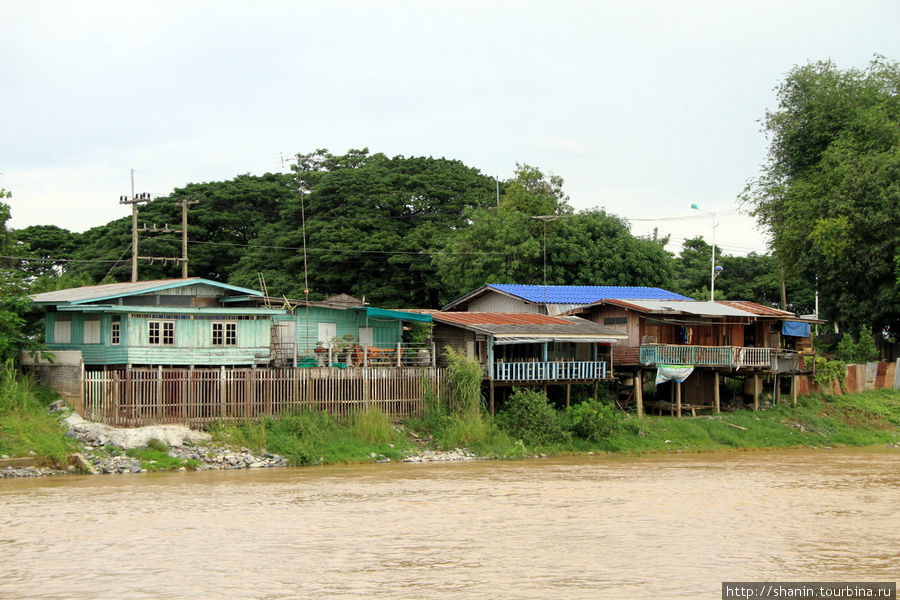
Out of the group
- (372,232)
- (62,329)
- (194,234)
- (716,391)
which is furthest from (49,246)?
(716,391)

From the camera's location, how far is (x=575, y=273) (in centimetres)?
4341

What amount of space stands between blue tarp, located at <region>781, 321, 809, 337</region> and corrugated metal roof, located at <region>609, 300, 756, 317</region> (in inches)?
125

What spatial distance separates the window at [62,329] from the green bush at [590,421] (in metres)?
14.9

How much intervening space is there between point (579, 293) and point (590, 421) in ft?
31.1

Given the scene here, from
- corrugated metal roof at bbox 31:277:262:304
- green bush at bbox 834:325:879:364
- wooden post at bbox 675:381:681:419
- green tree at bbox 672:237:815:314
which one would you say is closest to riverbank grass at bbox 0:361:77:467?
corrugated metal roof at bbox 31:277:262:304

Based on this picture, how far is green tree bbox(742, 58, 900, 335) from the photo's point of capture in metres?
38.8

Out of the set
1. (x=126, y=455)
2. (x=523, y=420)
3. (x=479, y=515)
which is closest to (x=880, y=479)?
(x=523, y=420)

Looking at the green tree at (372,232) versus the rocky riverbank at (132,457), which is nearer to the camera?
the rocky riverbank at (132,457)

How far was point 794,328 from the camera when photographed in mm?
38875

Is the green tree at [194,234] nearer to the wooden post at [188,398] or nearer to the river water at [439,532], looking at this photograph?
the wooden post at [188,398]

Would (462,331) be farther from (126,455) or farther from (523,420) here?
(126,455)

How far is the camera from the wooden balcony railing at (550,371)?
97.8ft

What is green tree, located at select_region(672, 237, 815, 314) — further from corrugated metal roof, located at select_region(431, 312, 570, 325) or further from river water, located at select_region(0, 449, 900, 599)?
river water, located at select_region(0, 449, 900, 599)

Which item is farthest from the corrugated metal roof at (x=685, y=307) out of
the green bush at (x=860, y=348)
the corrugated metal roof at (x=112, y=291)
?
the corrugated metal roof at (x=112, y=291)
